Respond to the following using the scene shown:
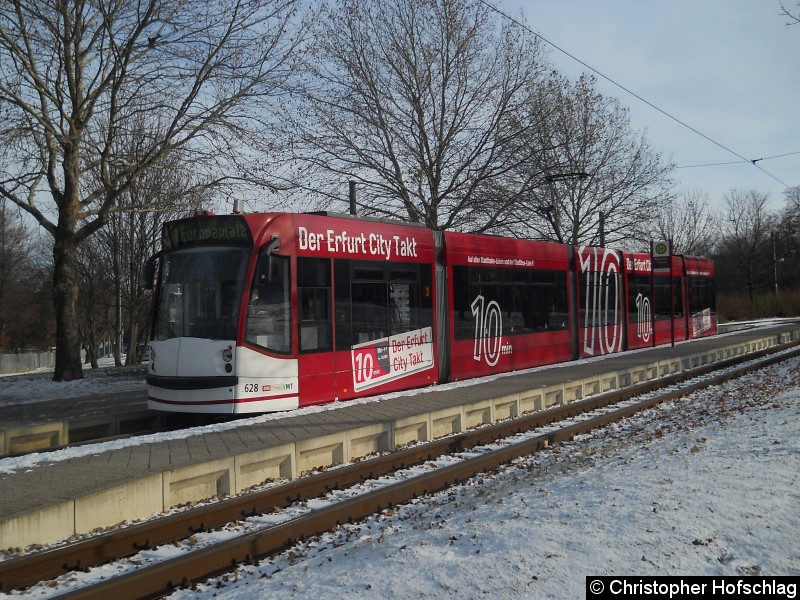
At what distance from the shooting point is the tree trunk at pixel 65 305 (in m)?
20.0

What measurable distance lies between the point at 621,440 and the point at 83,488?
7.21m

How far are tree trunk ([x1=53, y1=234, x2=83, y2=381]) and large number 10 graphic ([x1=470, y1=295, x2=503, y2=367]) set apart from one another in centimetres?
1164

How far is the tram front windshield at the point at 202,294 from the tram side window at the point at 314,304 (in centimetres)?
112

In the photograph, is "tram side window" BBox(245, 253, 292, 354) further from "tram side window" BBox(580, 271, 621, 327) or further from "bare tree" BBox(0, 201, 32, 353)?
"bare tree" BBox(0, 201, 32, 353)

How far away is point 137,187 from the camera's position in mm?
27422

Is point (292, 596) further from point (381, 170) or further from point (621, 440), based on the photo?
point (381, 170)

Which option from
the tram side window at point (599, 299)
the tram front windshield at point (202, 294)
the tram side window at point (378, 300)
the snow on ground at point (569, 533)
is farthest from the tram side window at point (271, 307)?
the tram side window at point (599, 299)

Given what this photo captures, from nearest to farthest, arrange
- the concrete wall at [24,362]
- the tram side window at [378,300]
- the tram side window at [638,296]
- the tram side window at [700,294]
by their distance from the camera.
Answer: the tram side window at [378,300] < the tram side window at [638,296] < the tram side window at [700,294] < the concrete wall at [24,362]

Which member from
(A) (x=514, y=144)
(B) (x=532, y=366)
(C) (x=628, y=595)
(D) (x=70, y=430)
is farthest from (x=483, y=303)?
(C) (x=628, y=595)

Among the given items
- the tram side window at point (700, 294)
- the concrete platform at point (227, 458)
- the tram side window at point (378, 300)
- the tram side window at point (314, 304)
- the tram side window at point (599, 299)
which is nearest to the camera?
the concrete platform at point (227, 458)

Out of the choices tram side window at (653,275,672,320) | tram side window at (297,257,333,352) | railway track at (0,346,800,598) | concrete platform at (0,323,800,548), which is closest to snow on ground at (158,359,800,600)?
railway track at (0,346,800,598)

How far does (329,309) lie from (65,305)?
11.4 metres

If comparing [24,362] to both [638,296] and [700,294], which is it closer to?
[638,296]

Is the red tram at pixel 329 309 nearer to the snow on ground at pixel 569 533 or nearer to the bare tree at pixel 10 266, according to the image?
the snow on ground at pixel 569 533
